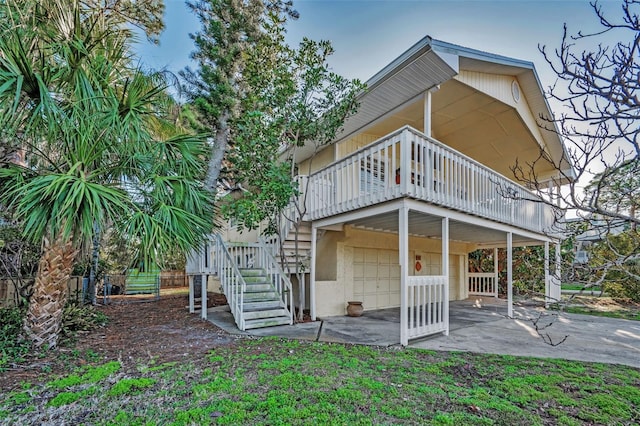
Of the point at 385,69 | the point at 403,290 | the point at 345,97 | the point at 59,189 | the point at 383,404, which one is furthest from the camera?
the point at 345,97

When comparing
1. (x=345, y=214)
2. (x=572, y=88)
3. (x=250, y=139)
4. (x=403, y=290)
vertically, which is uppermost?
(x=250, y=139)

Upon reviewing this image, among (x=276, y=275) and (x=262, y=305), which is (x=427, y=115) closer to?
(x=276, y=275)

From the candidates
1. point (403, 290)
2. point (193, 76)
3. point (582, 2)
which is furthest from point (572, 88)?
point (193, 76)

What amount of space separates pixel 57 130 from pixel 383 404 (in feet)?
19.5

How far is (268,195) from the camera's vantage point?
24.9ft

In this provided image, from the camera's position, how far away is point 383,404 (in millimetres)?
3508

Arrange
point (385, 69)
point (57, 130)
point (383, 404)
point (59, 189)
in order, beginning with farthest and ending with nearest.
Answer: point (385, 69) → point (57, 130) → point (59, 189) → point (383, 404)

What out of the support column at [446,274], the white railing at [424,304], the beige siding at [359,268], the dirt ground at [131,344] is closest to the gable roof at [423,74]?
the support column at [446,274]

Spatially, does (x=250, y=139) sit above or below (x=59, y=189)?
above

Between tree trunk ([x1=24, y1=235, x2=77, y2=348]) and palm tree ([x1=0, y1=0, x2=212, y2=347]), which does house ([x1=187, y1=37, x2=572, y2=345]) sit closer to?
palm tree ([x1=0, y1=0, x2=212, y2=347])

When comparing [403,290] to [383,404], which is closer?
[383,404]

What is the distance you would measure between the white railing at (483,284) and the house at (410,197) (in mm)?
2544

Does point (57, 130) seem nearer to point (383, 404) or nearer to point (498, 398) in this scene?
point (383, 404)

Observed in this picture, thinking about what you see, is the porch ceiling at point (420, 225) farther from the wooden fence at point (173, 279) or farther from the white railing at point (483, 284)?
the wooden fence at point (173, 279)
